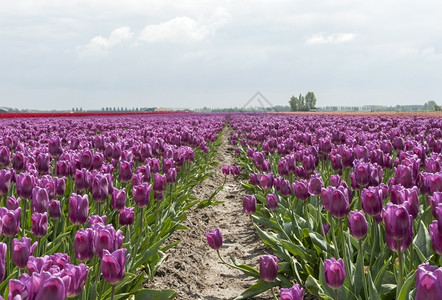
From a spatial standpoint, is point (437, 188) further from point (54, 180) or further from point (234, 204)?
point (234, 204)

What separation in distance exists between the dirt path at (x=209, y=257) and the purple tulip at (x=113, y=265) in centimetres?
228

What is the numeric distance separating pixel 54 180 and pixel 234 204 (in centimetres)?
516

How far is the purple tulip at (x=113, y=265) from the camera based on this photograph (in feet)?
6.75

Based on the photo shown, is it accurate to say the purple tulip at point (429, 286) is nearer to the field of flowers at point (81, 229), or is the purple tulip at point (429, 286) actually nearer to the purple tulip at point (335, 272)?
the purple tulip at point (335, 272)

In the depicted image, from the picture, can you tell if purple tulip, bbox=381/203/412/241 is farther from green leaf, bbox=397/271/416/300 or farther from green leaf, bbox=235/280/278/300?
green leaf, bbox=235/280/278/300

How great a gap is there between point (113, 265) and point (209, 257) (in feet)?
12.2

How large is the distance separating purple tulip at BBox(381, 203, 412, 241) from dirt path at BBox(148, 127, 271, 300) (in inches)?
88.4

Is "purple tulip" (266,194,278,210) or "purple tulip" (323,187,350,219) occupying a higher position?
"purple tulip" (323,187,350,219)

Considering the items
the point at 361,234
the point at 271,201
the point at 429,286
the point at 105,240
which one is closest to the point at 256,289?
the point at 271,201

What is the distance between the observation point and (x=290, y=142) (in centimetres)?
741

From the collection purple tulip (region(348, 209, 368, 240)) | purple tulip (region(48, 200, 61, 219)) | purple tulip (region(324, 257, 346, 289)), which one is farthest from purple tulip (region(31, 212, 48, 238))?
purple tulip (region(348, 209, 368, 240))

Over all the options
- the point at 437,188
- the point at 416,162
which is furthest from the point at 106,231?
the point at 416,162

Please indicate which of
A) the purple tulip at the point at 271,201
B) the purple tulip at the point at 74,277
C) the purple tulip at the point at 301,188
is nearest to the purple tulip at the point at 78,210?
the purple tulip at the point at 74,277

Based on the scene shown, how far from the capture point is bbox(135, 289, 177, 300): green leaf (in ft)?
11.1
